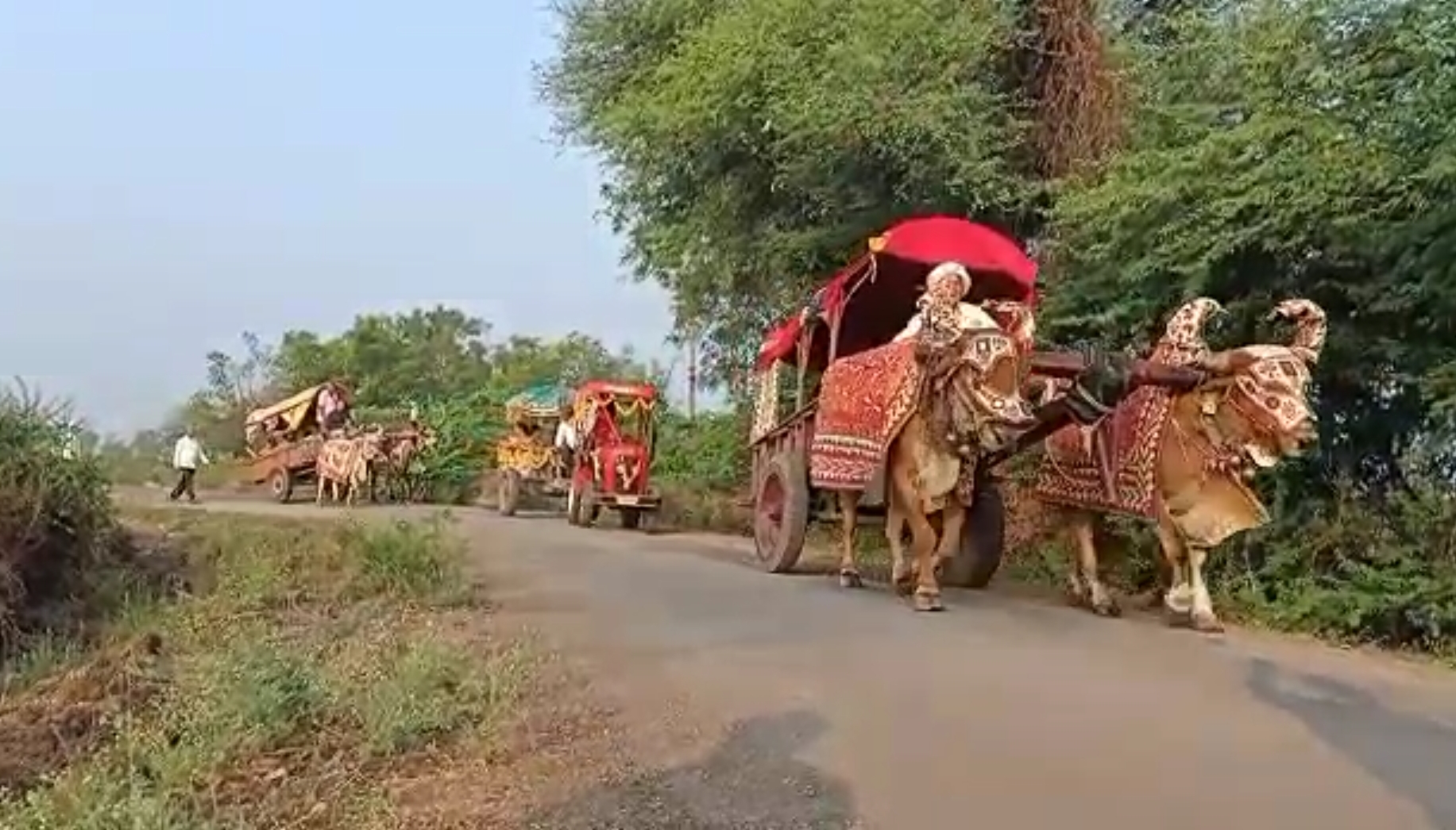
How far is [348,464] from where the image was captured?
2795 cm

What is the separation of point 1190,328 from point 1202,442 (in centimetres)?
81

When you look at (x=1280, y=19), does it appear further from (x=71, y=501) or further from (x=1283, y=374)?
(x=71, y=501)

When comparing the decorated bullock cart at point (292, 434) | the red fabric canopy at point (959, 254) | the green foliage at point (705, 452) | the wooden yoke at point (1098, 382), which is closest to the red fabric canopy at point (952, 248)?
the red fabric canopy at point (959, 254)

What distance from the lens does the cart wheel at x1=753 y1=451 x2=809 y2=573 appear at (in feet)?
44.3

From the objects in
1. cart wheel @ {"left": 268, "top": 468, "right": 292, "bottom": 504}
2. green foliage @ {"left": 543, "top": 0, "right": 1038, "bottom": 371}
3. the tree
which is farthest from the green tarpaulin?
the tree

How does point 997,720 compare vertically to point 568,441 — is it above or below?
below

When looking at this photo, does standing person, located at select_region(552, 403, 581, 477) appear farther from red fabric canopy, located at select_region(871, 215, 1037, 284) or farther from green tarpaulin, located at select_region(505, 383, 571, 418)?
red fabric canopy, located at select_region(871, 215, 1037, 284)

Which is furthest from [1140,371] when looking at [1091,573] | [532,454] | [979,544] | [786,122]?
[532,454]

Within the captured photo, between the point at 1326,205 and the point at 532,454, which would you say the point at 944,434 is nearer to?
the point at 1326,205

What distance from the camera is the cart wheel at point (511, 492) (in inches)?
1090

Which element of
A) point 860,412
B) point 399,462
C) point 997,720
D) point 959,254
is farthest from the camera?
point 399,462

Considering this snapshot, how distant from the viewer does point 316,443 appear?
29.8m

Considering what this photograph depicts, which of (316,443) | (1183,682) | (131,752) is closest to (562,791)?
(131,752)

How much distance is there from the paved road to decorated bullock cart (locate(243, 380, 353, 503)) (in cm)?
2051
